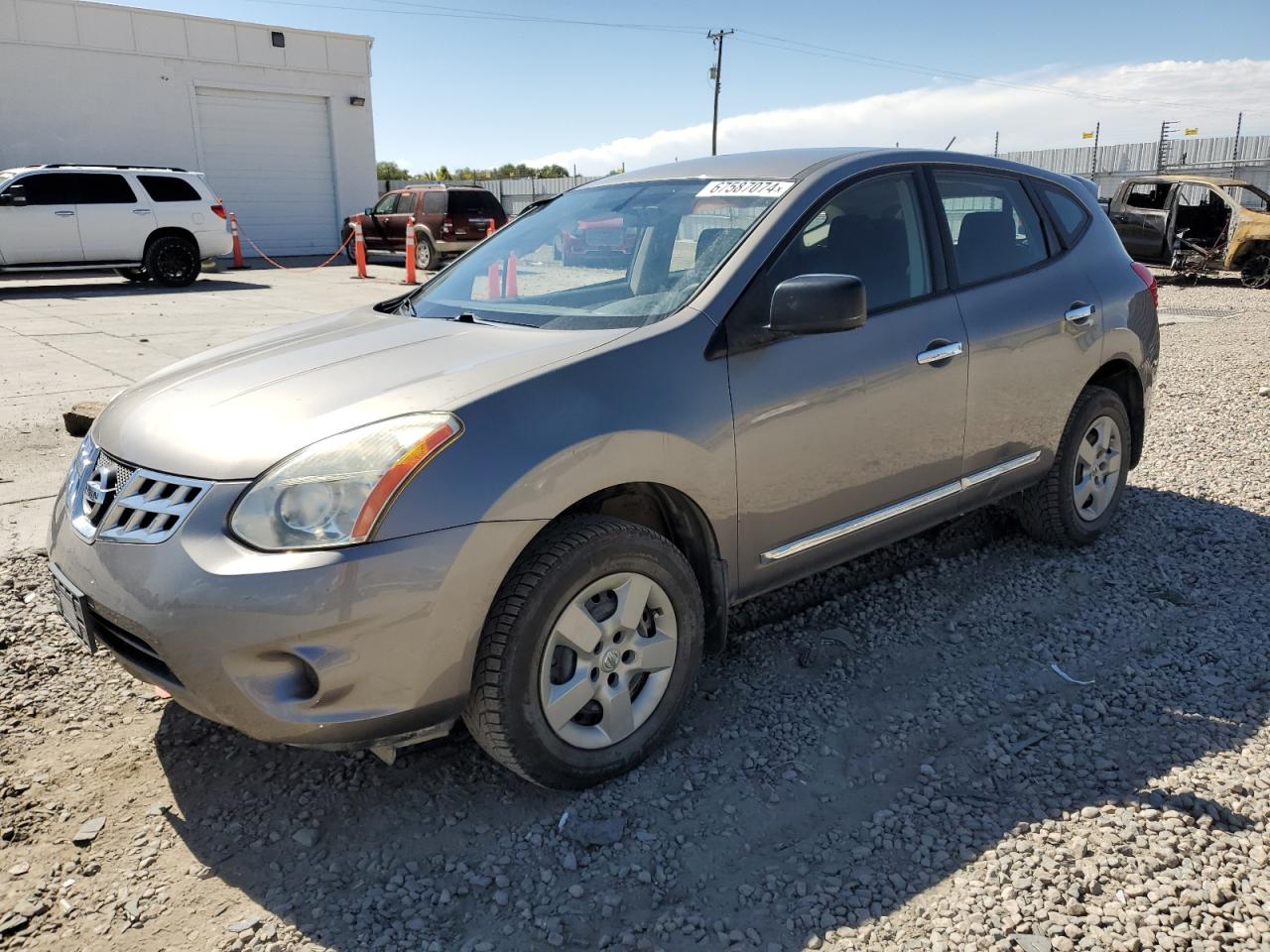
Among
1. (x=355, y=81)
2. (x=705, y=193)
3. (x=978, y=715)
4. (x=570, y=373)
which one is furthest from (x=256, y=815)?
(x=355, y=81)

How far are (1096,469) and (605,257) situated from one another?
2.59m

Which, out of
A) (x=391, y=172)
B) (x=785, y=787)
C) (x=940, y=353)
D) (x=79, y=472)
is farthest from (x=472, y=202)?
(x=391, y=172)

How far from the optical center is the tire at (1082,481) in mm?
4305

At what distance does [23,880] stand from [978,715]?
2.78m

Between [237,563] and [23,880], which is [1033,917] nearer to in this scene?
[237,563]

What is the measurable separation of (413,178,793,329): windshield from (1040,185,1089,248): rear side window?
1.71 m

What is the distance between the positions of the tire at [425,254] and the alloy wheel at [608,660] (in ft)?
61.1

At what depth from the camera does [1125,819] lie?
8.47 feet

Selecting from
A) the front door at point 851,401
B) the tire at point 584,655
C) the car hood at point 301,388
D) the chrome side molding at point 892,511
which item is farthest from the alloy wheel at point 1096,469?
the car hood at point 301,388

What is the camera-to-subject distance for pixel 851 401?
3225mm

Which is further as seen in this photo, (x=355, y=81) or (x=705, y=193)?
(x=355, y=81)

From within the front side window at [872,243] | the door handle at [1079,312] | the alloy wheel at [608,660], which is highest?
→ the front side window at [872,243]

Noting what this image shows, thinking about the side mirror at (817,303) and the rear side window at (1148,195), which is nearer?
the side mirror at (817,303)

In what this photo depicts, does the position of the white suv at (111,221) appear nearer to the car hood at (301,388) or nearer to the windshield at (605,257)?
the windshield at (605,257)
